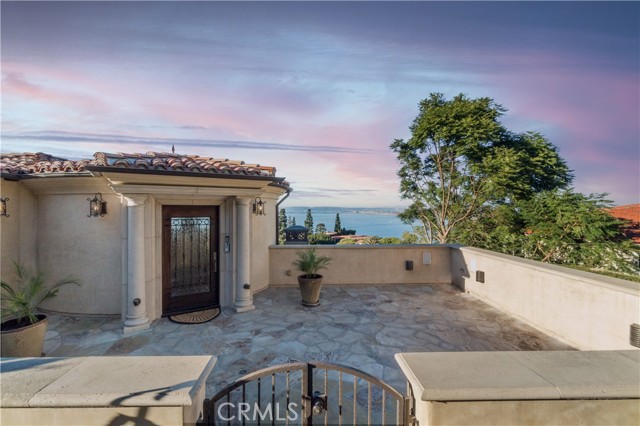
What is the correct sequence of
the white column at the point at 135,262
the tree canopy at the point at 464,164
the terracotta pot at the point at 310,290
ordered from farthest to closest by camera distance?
the tree canopy at the point at 464,164, the terracotta pot at the point at 310,290, the white column at the point at 135,262

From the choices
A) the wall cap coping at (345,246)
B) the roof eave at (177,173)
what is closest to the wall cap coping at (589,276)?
the wall cap coping at (345,246)

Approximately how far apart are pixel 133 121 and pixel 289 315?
7992mm

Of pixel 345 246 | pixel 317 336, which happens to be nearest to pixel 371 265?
pixel 345 246

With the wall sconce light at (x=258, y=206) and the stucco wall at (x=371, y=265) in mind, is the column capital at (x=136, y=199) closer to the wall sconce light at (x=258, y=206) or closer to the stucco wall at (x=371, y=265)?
the wall sconce light at (x=258, y=206)

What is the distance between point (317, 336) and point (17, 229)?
283 inches

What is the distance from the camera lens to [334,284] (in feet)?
28.0

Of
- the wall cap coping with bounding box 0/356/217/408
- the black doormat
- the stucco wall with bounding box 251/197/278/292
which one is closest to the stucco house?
the black doormat

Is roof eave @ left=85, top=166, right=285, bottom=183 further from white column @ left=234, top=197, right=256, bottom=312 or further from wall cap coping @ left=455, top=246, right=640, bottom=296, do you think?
wall cap coping @ left=455, top=246, right=640, bottom=296

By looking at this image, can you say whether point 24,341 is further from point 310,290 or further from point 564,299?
point 564,299

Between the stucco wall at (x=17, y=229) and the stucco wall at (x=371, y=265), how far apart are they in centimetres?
574

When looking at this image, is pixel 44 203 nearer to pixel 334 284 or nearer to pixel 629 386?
pixel 334 284

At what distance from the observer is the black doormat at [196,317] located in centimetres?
568

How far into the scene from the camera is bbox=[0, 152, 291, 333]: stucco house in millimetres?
5309

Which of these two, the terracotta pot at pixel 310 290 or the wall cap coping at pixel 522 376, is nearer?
the wall cap coping at pixel 522 376
